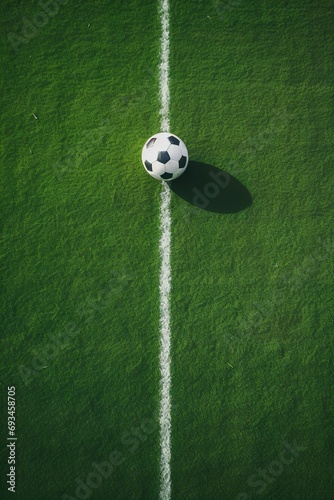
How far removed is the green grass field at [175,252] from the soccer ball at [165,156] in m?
0.43

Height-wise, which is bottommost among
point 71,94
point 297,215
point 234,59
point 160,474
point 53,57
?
point 160,474

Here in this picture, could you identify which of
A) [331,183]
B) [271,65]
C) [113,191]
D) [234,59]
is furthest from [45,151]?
[331,183]

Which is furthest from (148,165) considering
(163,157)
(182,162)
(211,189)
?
(211,189)

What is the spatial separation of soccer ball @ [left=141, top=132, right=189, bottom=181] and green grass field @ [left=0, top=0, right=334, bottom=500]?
426 millimetres

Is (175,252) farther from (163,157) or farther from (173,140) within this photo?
(173,140)

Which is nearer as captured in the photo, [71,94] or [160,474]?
[160,474]

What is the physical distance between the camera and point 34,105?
677 centimetres

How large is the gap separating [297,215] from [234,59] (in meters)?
2.51

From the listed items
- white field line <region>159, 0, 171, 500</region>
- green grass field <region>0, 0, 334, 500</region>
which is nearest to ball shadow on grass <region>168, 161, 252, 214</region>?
green grass field <region>0, 0, 334, 500</region>

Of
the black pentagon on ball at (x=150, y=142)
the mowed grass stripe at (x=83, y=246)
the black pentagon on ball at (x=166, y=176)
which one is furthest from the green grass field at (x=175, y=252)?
the black pentagon on ball at (x=150, y=142)

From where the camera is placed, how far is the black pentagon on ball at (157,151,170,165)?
6.19 meters

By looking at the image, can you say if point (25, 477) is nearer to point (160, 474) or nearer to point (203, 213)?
point (160, 474)

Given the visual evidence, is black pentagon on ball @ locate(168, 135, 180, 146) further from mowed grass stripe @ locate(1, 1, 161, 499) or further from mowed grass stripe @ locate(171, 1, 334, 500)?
mowed grass stripe @ locate(1, 1, 161, 499)

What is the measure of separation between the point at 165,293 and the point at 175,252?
1.95 ft
